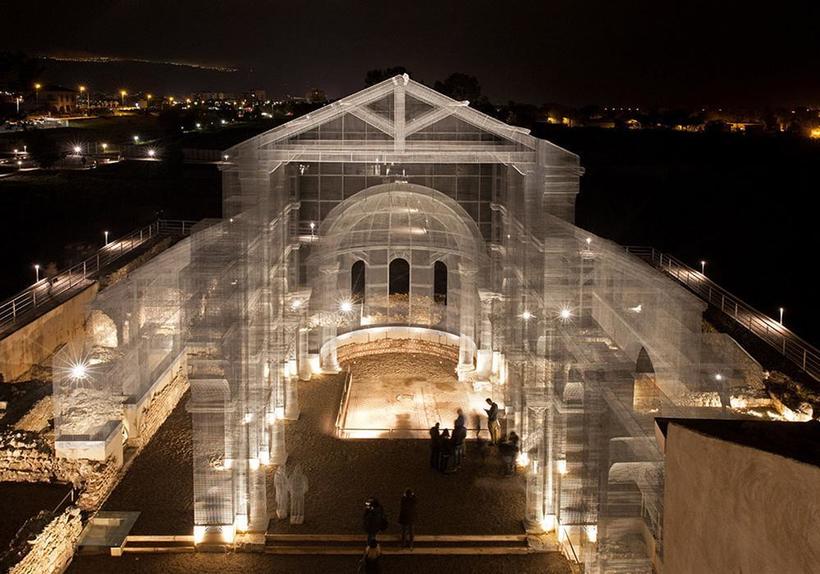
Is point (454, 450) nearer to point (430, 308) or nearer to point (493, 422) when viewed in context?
point (493, 422)

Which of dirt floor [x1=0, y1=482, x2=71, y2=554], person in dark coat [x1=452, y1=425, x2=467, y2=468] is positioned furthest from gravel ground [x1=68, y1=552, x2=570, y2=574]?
person in dark coat [x1=452, y1=425, x2=467, y2=468]

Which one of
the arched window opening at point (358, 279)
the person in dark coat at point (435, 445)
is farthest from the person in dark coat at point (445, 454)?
the arched window opening at point (358, 279)

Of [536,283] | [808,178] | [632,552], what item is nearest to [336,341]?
[536,283]

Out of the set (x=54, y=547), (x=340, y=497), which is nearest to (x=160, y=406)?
(x=340, y=497)

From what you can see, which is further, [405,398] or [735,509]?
[405,398]

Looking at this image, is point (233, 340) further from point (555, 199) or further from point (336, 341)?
point (336, 341)

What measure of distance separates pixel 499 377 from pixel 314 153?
30.0ft

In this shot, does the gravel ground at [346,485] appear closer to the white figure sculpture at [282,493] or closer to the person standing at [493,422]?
the white figure sculpture at [282,493]

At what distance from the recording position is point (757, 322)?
25.9 meters

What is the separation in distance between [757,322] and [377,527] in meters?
16.5

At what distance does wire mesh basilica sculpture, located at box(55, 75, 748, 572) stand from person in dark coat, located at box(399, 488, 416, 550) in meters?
2.59

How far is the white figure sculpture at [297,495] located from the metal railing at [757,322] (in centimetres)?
1360

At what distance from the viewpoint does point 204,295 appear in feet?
53.8

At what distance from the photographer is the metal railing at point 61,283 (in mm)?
24562
